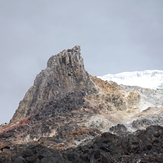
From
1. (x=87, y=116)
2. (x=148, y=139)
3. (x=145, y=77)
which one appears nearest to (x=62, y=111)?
(x=87, y=116)

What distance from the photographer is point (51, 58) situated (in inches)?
2928

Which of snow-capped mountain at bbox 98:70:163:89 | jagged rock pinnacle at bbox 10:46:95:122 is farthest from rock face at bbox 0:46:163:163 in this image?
snow-capped mountain at bbox 98:70:163:89

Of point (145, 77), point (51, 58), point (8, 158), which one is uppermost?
point (145, 77)

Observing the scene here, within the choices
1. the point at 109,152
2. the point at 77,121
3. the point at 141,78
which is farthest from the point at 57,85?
the point at 141,78

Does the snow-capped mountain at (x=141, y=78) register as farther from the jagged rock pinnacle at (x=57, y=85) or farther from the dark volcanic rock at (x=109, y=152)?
the dark volcanic rock at (x=109, y=152)

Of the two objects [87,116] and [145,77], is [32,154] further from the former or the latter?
[145,77]

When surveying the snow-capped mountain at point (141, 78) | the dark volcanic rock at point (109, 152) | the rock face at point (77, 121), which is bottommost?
the dark volcanic rock at point (109, 152)

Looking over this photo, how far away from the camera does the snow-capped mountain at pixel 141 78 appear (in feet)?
545

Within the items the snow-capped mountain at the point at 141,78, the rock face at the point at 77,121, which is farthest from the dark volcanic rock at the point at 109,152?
the snow-capped mountain at the point at 141,78

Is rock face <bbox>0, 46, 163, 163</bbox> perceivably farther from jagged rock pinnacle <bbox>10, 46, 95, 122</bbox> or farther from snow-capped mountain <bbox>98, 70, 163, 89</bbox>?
snow-capped mountain <bbox>98, 70, 163, 89</bbox>

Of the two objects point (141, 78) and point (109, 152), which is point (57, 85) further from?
point (141, 78)

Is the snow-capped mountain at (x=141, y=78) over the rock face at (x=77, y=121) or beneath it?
over

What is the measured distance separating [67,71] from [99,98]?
50.3 feet

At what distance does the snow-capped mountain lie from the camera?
166 metres
